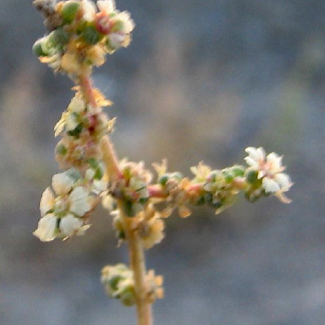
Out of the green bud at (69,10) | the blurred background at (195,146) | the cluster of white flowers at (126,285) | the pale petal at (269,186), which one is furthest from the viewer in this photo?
the blurred background at (195,146)

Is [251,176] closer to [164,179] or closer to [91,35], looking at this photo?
[164,179]

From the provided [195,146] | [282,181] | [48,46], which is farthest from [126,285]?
[195,146]

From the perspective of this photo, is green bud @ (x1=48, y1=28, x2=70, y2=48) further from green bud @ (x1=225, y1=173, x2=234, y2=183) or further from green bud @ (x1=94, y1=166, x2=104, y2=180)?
green bud @ (x1=225, y1=173, x2=234, y2=183)

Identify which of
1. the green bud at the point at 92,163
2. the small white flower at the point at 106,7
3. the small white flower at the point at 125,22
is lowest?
the green bud at the point at 92,163

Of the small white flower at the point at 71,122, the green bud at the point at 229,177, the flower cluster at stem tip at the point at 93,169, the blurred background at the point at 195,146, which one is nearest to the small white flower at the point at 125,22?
the flower cluster at stem tip at the point at 93,169

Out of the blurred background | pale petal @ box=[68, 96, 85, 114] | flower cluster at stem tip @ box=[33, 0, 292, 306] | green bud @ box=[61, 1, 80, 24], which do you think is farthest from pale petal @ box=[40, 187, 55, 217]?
the blurred background

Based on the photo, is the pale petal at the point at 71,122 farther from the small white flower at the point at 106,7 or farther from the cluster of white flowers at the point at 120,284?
the cluster of white flowers at the point at 120,284

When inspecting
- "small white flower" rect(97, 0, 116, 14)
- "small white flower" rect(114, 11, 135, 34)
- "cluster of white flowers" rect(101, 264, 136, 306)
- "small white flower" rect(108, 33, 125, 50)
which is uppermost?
"small white flower" rect(97, 0, 116, 14)
